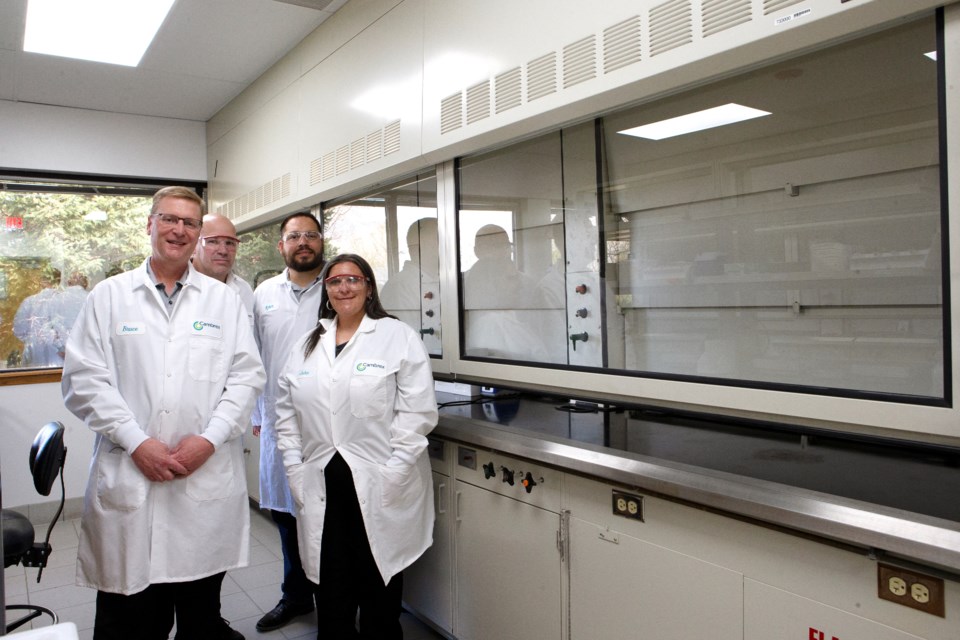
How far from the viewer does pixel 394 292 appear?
345cm

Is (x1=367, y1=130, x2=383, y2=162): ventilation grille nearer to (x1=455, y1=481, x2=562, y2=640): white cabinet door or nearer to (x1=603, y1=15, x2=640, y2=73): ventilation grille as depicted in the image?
(x1=603, y1=15, x2=640, y2=73): ventilation grille

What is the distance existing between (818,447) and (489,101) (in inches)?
59.7

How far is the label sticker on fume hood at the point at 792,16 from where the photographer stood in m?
1.45

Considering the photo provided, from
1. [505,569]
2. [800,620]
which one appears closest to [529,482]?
[505,569]

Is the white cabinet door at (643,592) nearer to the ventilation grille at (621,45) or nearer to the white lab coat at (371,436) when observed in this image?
the white lab coat at (371,436)

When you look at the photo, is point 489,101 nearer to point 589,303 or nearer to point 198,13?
point 589,303

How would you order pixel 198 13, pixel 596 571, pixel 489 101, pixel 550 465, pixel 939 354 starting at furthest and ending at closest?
pixel 198 13 < pixel 489 101 < pixel 550 465 < pixel 596 571 < pixel 939 354

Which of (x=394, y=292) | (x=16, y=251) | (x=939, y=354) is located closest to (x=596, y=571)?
(x=939, y=354)

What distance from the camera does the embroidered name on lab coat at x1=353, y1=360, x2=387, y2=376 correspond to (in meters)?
2.14

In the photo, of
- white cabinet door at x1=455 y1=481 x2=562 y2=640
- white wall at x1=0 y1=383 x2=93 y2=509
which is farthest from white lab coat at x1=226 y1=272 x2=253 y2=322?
white wall at x1=0 y1=383 x2=93 y2=509

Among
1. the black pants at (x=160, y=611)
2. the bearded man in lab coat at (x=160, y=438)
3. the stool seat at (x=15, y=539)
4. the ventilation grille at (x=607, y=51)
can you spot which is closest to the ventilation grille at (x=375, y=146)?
the ventilation grille at (x=607, y=51)

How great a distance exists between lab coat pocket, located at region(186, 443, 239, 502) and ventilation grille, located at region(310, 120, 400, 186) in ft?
4.84

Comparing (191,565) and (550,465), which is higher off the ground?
(550,465)

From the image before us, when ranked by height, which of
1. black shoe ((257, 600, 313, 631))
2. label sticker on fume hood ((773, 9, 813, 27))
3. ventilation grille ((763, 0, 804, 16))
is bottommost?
black shoe ((257, 600, 313, 631))
